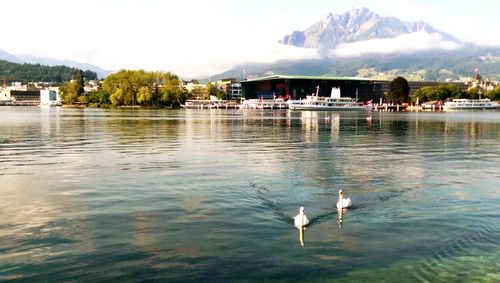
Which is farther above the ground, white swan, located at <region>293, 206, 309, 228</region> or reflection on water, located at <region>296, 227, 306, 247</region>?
white swan, located at <region>293, 206, 309, 228</region>

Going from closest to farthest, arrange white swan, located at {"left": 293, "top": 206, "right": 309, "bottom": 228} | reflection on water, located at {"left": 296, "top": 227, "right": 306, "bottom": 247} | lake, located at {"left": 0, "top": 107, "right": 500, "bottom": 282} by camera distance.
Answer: lake, located at {"left": 0, "top": 107, "right": 500, "bottom": 282}, reflection on water, located at {"left": 296, "top": 227, "right": 306, "bottom": 247}, white swan, located at {"left": 293, "top": 206, "right": 309, "bottom": 228}

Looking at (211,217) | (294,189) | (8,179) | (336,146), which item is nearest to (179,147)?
(336,146)

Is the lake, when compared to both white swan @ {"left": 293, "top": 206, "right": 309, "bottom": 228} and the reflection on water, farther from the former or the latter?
white swan @ {"left": 293, "top": 206, "right": 309, "bottom": 228}

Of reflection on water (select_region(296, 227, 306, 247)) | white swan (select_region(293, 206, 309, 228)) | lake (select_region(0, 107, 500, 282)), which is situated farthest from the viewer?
white swan (select_region(293, 206, 309, 228))

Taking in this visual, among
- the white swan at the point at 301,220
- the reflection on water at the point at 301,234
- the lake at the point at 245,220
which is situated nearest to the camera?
the lake at the point at 245,220

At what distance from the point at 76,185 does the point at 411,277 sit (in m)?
15.0

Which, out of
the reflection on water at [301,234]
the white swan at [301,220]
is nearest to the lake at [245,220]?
the reflection on water at [301,234]

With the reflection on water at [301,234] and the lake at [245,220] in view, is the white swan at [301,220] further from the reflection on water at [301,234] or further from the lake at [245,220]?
the lake at [245,220]

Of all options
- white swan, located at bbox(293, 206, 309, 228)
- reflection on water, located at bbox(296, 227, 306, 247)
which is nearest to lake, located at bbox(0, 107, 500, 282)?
reflection on water, located at bbox(296, 227, 306, 247)

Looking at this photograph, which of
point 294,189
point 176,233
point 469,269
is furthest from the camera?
point 294,189

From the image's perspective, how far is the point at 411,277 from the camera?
36.4 ft

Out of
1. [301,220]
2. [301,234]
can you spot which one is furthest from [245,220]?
[301,234]

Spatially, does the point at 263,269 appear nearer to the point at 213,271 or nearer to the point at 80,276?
the point at 213,271

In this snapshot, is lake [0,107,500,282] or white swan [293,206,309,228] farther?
white swan [293,206,309,228]
